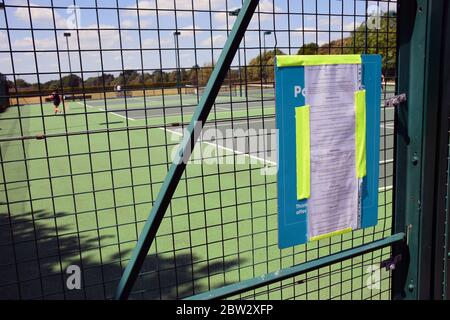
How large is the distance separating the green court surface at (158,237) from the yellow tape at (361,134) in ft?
1.79

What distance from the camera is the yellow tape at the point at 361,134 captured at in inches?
81.8

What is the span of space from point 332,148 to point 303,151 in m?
0.18

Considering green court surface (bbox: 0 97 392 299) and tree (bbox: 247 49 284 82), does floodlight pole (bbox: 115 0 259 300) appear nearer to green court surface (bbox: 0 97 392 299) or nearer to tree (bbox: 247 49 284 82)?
green court surface (bbox: 0 97 392 299)

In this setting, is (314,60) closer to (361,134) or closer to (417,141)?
(361,134)

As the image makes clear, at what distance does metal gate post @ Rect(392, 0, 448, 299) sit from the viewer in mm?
2053

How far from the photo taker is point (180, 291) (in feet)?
11.8

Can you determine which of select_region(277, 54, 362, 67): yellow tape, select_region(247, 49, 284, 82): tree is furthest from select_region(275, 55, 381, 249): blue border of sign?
select_region(247, 49, 284, 82): tree

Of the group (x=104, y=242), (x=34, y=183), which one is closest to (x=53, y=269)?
(x=104, y=242)

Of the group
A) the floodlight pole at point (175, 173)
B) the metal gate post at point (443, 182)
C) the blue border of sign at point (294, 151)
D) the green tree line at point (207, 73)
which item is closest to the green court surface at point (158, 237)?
the green tree line at point (207, 73)

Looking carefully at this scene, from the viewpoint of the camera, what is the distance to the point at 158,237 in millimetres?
4156

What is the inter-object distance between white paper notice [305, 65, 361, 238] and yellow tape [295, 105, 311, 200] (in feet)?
0.09

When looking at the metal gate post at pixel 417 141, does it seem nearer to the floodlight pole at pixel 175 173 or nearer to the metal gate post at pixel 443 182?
the metal gate post at pixel 443 182

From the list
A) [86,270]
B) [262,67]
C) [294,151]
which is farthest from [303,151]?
[86,270]

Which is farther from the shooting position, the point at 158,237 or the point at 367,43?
the point at 158,237
